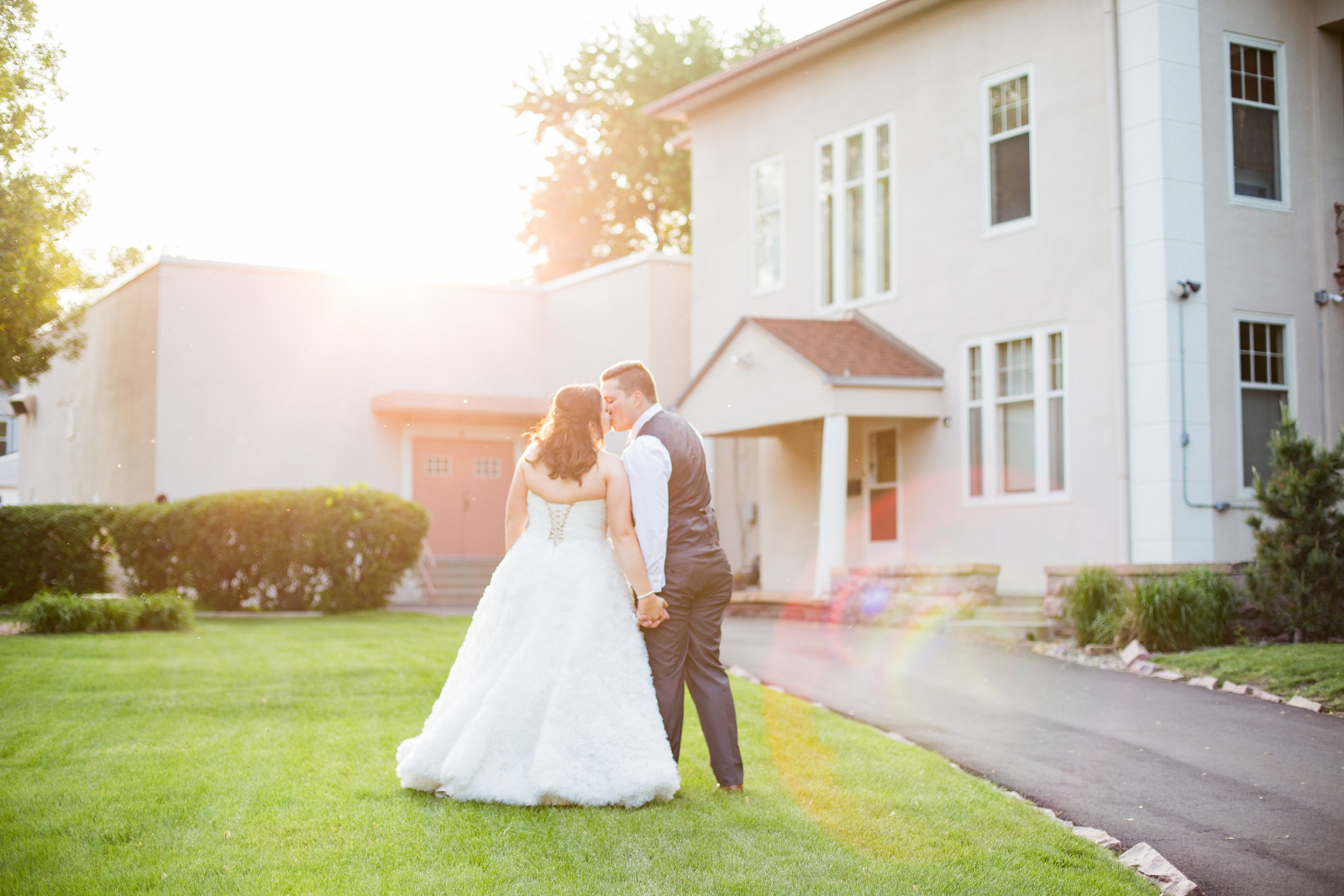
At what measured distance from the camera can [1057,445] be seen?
14.4 m

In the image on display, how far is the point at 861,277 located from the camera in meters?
17.4

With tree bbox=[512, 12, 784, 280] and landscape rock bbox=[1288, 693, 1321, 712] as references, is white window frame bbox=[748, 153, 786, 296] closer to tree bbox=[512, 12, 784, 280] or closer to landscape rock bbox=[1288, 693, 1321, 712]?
landscape rock bbox=[1288, 693, 1321, 712]

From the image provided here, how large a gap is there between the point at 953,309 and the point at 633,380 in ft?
34.1

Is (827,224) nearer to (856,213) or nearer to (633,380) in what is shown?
(856,213)

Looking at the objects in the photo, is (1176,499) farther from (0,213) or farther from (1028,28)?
(0,213)

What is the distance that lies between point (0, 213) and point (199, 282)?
42.6 ft

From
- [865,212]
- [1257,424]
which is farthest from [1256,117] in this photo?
[865,212]

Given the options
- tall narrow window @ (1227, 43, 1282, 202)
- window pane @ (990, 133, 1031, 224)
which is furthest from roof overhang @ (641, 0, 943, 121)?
tall narrow window @ (1227, 43, 1282, 202)

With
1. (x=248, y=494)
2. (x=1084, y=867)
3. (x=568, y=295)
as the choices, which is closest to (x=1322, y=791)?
(x=1084, y=867)

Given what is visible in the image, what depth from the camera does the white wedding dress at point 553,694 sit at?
564 cm

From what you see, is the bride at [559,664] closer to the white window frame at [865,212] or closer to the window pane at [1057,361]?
the window pane at [1057,361]

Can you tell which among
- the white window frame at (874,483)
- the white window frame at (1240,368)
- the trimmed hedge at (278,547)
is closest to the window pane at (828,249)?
the white window frame at (874,483)

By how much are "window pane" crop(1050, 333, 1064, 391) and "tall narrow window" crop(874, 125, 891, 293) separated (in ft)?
9.50

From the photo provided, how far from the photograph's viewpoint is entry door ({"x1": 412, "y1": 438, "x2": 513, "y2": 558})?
23328 millimetres
